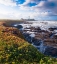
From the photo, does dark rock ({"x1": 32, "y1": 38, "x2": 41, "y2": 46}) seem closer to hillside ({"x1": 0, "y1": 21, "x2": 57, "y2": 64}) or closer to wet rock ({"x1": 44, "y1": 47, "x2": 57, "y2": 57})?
wet rock ({"x1": 44, "y1": 47, "x2": 57, "y2": 57})

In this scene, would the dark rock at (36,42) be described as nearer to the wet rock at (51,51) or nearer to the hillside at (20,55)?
the wet rock at (51,51)

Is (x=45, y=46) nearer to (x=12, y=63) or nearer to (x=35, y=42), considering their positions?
(x=35, y=42)

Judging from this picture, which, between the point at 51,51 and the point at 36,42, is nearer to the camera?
the point at 51,51

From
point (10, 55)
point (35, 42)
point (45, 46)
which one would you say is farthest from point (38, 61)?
point (35, 42)

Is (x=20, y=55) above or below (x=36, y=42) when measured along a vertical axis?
above

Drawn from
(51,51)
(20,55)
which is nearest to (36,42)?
(51,51)

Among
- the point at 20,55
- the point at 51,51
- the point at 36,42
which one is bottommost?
the point at 51,51

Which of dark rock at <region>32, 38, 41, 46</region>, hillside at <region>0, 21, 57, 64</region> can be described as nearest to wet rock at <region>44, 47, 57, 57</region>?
dark rock at <region>32, 38, 41, 46</region>

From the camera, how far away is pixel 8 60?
1378 centimetres

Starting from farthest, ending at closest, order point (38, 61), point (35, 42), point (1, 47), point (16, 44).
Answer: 1. point (35, 42)
2. point (16, 44)
3. point (1, 47)
4. point (38, 61)

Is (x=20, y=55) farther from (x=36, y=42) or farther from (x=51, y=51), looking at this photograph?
(x=36, y=42)

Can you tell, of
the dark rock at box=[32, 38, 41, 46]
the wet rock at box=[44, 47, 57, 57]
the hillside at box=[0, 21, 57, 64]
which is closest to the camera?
the hillside at box=[0, 21, 57, 64]

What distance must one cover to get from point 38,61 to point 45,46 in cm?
1283

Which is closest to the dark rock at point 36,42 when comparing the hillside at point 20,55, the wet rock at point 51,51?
the wet rock at point 51,51
